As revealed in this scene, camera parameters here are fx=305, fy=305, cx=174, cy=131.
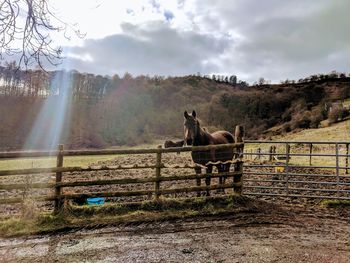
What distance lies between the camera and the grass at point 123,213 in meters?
5.47

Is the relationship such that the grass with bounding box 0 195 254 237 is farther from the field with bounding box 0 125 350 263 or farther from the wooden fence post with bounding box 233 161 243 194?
the wooden fence post with bounding box 233 161 243 194

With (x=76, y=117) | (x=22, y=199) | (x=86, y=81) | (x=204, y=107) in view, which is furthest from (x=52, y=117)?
(x=22, y=199)

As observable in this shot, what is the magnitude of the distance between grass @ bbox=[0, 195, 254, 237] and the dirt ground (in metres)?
0.25

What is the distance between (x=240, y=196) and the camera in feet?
22.8

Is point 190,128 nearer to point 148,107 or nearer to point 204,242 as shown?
point 204,242

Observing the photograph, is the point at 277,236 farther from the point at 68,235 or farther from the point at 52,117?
the point at 52,117

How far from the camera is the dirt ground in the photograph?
4.14 meters

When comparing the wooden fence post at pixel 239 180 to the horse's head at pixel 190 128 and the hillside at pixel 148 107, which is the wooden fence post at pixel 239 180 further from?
the hillside at pixel 148 107

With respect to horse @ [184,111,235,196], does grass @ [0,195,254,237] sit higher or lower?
lower

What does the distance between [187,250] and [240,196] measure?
294 cm

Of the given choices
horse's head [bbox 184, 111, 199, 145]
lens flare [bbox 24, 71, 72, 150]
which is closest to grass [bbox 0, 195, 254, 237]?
horse's head [bbox 184, 111, 199, 145]

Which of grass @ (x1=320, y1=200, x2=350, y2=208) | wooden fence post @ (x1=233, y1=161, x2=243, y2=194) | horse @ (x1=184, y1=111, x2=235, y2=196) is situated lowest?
grass @ (x1=320, y1=200, x2=350, y2=208)

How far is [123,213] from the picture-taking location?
20.4 feet

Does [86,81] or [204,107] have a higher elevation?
[86,81]
